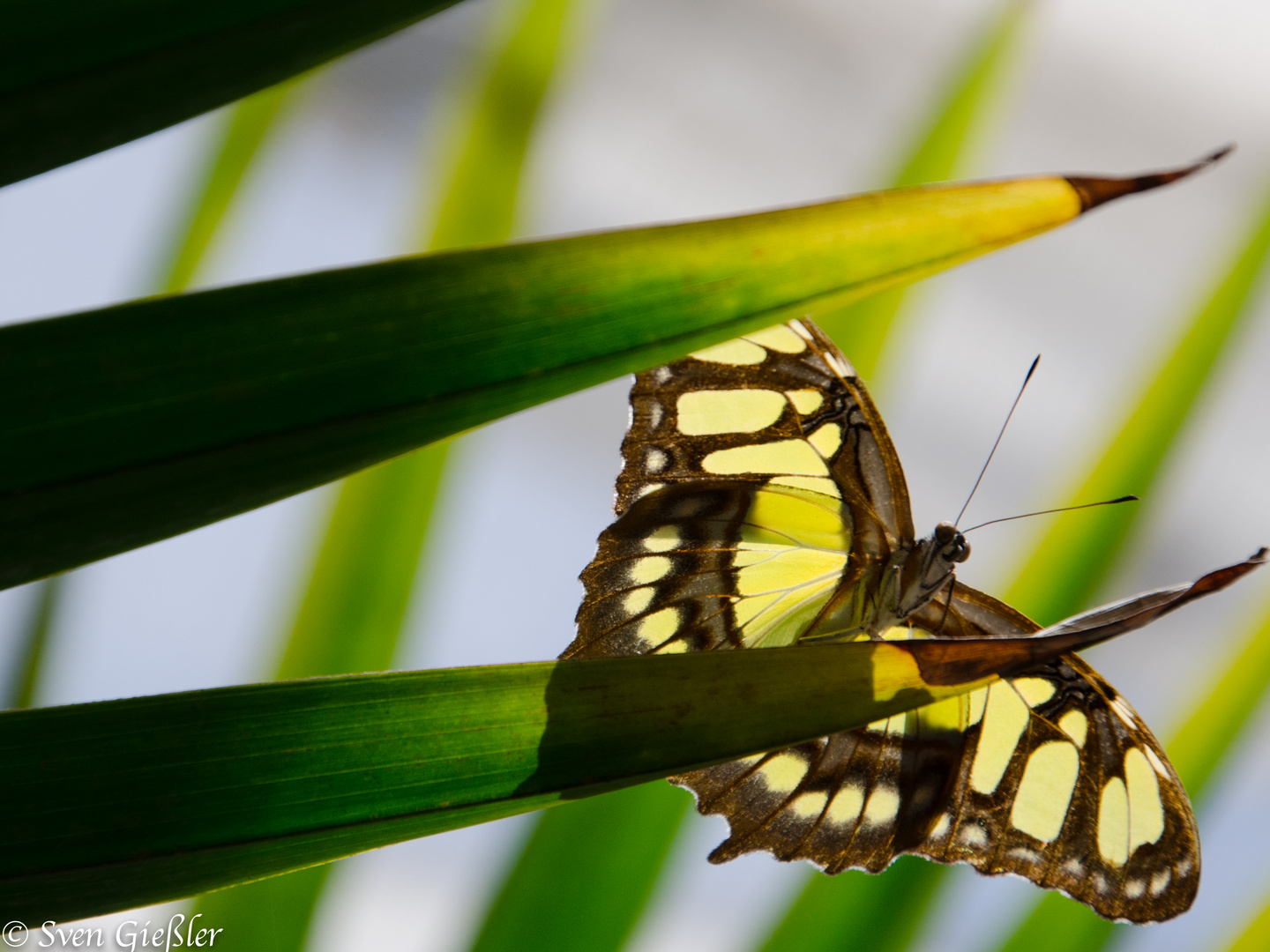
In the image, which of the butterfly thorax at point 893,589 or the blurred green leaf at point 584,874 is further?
the blurred green leaf at point 584,874

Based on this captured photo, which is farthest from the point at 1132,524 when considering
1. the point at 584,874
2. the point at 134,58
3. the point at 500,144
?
the point at 134,58

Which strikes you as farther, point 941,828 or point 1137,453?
point 1137,453

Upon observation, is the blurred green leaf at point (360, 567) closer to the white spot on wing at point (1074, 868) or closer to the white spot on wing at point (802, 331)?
the white spot on wing at point (802, 331)

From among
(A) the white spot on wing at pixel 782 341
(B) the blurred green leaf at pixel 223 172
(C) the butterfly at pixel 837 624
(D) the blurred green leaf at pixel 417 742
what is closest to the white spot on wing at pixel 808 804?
(C) the butterfly at pixel 837 624

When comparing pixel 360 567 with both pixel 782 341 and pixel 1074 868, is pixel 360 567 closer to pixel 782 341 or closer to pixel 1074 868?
pixel 782 341

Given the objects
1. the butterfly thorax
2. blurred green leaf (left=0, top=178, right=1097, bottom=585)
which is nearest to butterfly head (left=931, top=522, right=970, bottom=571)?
the butterfly thorax

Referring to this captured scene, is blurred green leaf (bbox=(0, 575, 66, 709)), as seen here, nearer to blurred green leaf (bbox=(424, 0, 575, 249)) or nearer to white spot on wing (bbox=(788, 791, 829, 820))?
blurred green leaf (bbox=(424, 0, 575, 249))
